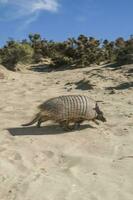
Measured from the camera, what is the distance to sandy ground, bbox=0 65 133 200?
5.62m

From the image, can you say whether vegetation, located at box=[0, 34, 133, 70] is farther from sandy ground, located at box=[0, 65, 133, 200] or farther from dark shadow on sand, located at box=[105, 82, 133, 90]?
sandy ground, located at box=[0, 65, 133, 200]

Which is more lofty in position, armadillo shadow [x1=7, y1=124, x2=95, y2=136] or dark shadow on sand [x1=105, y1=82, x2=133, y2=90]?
dark shadow on sand [x1=105, y1=82, x2=133, y2=90]

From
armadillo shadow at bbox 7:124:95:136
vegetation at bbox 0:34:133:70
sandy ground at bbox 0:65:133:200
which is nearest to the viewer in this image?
sandy ground at bbox 0:65:133:200

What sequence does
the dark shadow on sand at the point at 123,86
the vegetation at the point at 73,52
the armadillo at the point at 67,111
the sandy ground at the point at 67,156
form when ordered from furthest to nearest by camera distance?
the vegetation at the point at 73,52 → the dark shadow on sand at the point at 123,86 → the armadillo at the point at 67,111 → the sandy ground at the point at 67,156

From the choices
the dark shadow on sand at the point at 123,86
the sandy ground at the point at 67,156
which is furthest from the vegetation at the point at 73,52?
the sandy ground at the point at 67,156

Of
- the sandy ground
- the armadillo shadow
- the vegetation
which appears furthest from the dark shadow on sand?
the vegetation

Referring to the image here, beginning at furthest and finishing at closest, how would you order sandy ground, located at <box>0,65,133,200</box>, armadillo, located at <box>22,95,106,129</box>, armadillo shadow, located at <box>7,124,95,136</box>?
1. armadillo, located at <box>22,95,106,129</box>
2. armadillo shadow, located at <box>7,124,95,136</box>
3. sandy ground, located at <box>0,65,133,200</box>

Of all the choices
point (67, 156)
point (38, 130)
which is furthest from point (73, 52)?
point (67, 156)

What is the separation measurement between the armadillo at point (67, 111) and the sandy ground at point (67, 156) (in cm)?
21

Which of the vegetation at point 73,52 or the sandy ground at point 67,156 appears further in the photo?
the vegetation at point 73,52

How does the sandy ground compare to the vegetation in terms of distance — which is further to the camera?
the vegetation

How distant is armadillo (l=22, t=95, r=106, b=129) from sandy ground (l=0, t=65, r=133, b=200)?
21 cm

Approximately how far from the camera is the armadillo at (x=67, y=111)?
8.77 meters

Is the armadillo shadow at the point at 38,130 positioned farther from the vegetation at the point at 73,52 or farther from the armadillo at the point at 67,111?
the vegetation at the point at 73,52
